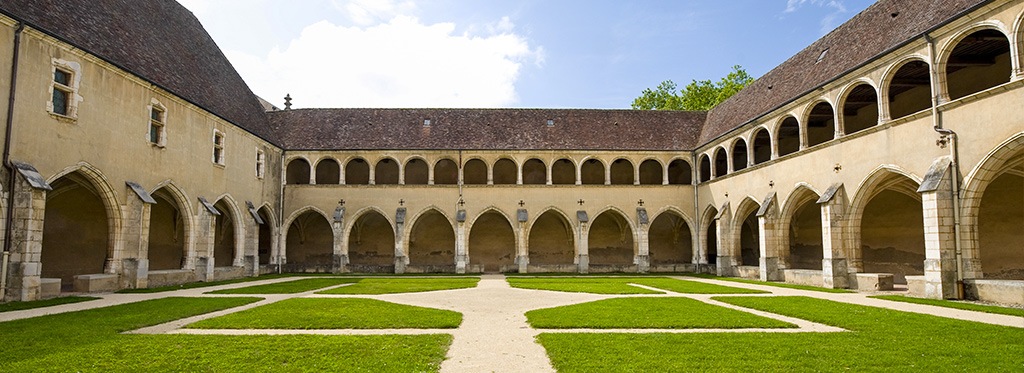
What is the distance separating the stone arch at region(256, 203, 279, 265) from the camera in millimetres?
28898

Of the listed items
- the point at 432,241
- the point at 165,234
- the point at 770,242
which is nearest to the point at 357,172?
the point at 432,241

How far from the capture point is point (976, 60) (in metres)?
17.2

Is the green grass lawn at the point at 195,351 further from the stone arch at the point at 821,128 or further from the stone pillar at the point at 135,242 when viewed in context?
the stone arch at the point at 821,128

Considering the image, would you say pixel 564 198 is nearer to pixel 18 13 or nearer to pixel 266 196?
pixel 266 196

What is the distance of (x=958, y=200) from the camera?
14609 millimetres

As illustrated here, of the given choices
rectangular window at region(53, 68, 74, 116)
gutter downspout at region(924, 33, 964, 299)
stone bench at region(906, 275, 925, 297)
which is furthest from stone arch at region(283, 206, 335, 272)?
gutter downspout at region(924, 33, 964, 299)

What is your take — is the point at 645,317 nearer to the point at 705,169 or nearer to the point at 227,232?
the point at 705,169

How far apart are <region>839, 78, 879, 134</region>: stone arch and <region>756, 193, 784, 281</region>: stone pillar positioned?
390cm

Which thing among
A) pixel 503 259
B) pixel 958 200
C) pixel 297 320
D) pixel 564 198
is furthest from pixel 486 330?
pixel 503 259

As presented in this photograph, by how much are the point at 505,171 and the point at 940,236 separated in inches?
839

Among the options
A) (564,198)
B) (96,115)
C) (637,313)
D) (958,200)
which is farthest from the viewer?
(564,198)

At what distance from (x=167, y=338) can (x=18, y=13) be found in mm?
11297

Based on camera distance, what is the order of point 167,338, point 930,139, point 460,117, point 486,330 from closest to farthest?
1. point 167,338
2. point 486,330
3. point 930,139
4. point 460,117

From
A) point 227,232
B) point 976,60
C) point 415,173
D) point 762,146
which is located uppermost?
point 976,60
